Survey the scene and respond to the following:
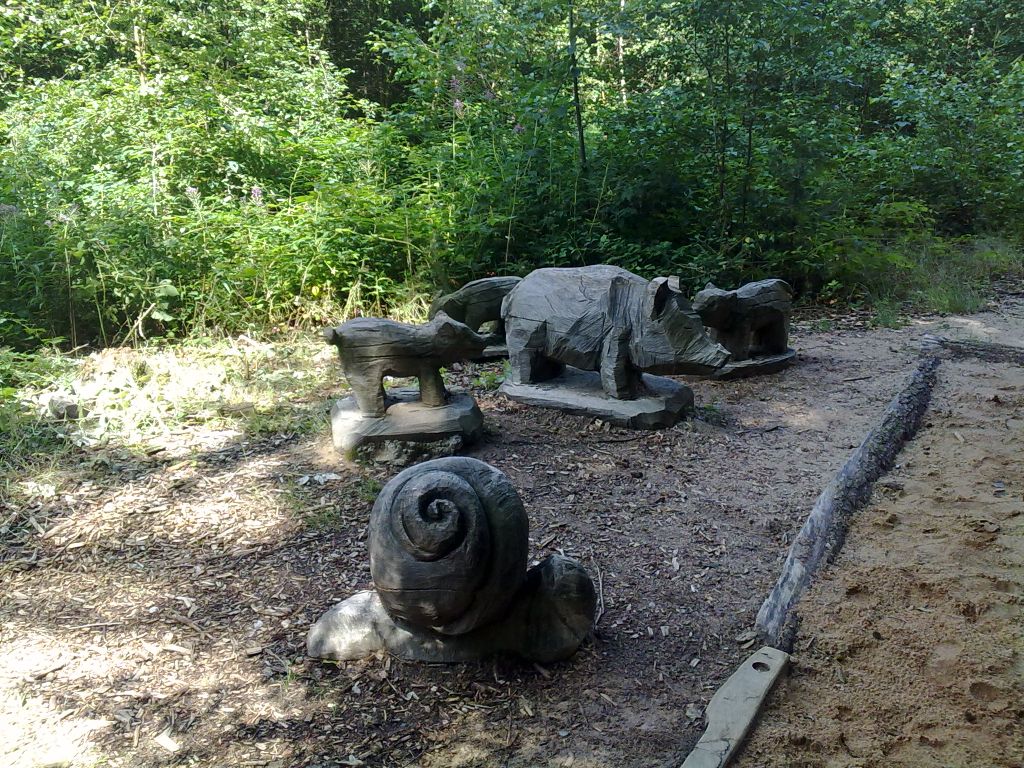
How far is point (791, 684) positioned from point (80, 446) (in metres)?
4.03

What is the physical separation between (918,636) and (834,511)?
2.43 ft

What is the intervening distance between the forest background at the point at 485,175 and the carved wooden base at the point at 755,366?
5.77 ft

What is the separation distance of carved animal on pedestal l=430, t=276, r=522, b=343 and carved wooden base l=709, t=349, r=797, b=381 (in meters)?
1.66

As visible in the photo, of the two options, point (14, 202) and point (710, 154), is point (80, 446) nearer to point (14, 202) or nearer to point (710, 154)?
point (14, 202)

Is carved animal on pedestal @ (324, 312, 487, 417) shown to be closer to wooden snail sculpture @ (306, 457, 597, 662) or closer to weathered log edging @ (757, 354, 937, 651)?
wooden snail sculpture @ (306, 457, 597, 662)

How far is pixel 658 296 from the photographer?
4559mm

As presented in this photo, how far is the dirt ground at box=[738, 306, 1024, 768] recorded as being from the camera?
2.18 metres

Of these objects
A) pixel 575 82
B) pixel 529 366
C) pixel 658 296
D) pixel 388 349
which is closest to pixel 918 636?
pixel 658 296

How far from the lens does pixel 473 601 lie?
241cm

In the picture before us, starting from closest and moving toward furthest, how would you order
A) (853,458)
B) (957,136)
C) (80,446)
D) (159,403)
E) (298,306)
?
1. (853,458)
2. (80,446)
3. (159,403)
4. (298,306)
5. (957,136)

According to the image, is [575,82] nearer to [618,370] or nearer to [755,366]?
[755,366]

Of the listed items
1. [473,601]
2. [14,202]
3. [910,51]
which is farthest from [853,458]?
[910,51]

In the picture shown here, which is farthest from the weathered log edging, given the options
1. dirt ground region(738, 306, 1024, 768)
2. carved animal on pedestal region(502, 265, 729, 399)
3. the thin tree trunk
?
the thin tree trunk

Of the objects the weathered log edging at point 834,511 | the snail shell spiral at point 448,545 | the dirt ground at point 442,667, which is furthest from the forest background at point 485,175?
the snail shell spiral at point 448,545
